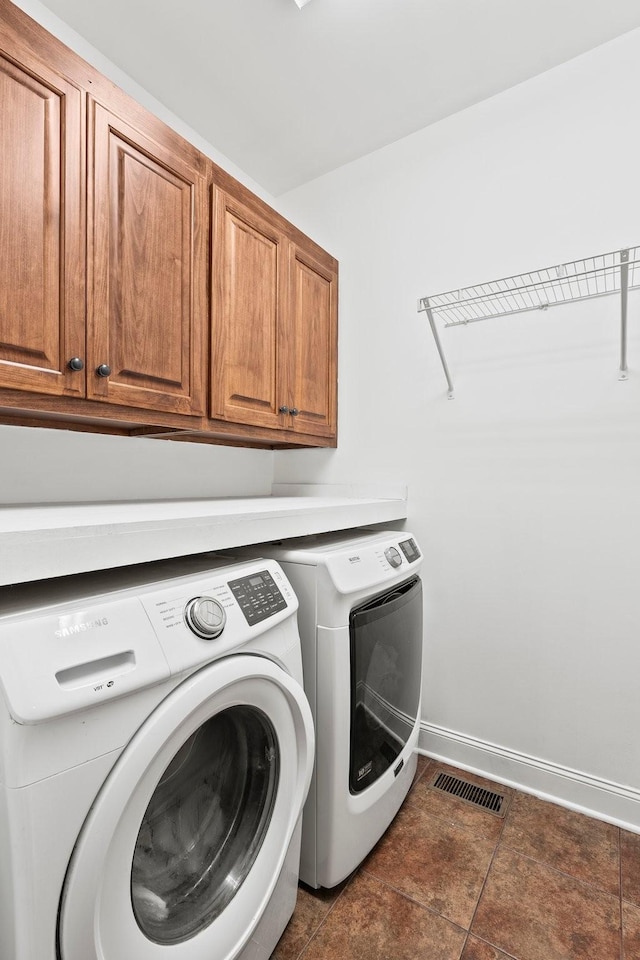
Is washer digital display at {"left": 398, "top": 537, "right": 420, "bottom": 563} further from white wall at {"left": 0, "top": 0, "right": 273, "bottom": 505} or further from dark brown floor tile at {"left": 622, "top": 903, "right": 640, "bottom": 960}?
dark brown floor tile at {"left": 622, "top": 903, "right": 640, "bottom": 960}

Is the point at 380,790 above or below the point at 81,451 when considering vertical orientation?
below

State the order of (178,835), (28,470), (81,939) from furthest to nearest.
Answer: (28,470) → (178,835) → (81,939)

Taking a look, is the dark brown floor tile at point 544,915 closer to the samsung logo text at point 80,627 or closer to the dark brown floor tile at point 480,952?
the dark brown floor tile at point 480,952

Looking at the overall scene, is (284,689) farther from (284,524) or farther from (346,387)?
(346,387)

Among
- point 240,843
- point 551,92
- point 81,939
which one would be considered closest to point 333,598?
point 240,843

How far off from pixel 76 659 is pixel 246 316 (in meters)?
1.41

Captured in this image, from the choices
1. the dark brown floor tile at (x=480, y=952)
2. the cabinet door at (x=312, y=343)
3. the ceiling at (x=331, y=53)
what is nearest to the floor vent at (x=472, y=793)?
the dark brown floor tile at (x=480, y=952)

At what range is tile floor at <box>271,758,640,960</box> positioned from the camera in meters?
1.16

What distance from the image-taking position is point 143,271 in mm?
1411

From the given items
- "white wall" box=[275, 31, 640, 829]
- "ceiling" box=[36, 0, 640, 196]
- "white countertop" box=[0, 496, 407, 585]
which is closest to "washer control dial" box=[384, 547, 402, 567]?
"white countertop" box=[0, 496, 407, 585]

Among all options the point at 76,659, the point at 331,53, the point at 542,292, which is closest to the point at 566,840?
the point at 76,659

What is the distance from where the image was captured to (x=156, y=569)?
1.13m

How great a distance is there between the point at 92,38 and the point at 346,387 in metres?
1.53

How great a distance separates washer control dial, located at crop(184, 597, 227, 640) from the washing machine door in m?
0.06
